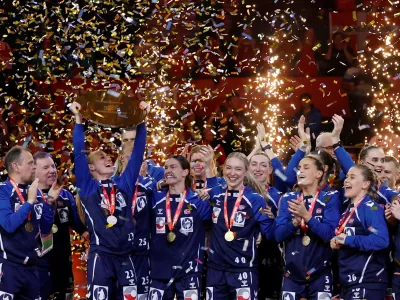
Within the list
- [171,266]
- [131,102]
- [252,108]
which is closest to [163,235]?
[171,266]

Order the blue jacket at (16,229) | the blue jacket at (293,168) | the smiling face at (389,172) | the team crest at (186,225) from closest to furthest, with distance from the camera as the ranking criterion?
the blue jacket at (16,229), the team crest at (186,225), the smiling face at (389,172), the blue jacket at (293,168)

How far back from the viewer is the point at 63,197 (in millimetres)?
8406

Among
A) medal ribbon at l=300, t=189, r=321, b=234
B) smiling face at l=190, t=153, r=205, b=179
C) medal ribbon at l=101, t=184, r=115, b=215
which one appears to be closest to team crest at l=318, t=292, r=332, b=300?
medal ribbon at l=300, t=189, r=321, b=234

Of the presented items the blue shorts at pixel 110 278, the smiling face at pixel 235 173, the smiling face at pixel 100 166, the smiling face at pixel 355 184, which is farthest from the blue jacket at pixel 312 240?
the smiling face at pixel 100 166

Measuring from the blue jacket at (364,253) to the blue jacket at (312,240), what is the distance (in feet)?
0.62

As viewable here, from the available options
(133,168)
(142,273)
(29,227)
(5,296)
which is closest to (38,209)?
(29,227)

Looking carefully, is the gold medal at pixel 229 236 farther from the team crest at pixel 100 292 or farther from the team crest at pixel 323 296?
the team crest at pixel 100 292

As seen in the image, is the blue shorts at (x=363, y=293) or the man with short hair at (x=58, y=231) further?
the man with short hair at (x=58, y=231)

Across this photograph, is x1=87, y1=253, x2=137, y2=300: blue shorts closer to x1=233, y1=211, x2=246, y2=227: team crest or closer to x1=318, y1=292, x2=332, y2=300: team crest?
x1=233, y1=211, x2=246, y2=227: team crest

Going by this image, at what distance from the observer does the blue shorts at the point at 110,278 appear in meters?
7.45

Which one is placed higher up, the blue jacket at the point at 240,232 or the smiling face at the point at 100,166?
the smiling face at the point at 100,166

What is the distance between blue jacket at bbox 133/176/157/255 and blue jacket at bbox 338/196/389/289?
6.25 feet

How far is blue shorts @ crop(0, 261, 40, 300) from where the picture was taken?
737cm

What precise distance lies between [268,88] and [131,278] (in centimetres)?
642
